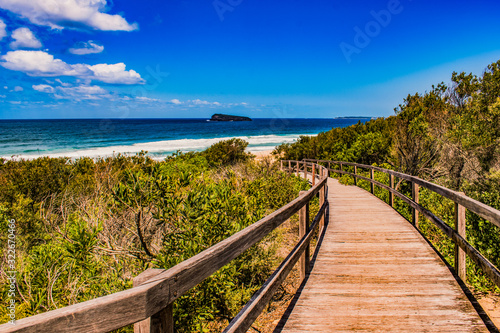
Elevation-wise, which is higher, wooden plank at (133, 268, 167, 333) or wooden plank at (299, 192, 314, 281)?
wooden plank at (133, 268, 167, 333)

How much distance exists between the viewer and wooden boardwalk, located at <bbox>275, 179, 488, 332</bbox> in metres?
2.70

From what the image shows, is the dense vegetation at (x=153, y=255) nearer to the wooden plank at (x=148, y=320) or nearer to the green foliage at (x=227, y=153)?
the wooden plank at (x=148, y=320)

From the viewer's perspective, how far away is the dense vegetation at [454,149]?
5.31 metres

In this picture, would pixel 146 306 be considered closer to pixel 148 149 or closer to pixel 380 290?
pixel 380 290

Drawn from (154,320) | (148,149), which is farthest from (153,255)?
(148,149)

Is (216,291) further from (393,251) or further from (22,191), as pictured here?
(22,191)

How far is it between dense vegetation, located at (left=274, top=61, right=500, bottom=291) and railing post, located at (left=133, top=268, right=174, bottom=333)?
468cm

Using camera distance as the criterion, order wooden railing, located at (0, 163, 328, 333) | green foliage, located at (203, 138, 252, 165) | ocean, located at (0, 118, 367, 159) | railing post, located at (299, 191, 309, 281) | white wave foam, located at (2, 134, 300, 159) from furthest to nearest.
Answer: ocean, located at (0, 118, 367, 159) < white wave foam, located at (2, 134, 300, 159) < green foliage, located at (203, 138, 252, 165) < railing post, located at (299, 191, 309, 281) < wooden railing, located at (0, 163, 328, 333)

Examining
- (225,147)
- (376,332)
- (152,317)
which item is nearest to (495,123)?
(376,332)

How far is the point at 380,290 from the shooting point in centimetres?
334

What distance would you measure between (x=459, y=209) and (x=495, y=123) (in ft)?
24.9

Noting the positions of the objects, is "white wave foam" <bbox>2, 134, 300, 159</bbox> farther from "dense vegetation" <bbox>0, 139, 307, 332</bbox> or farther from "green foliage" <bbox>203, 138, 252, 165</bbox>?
"dense vegetation" <bbox>0, 139, 307, 332</bbox>

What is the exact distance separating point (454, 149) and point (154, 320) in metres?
12.7

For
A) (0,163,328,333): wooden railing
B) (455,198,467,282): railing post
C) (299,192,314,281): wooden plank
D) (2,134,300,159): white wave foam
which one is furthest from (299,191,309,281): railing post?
(2,134,300,159): white wave foam
